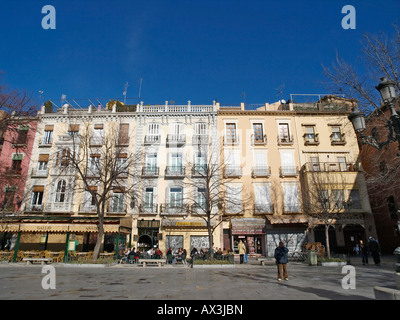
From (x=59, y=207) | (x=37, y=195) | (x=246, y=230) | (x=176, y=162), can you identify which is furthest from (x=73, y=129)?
(x=246, y=230)

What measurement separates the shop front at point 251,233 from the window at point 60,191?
1641 centimetres

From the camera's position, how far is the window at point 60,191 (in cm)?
2390

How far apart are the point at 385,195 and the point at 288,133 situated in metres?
10.3

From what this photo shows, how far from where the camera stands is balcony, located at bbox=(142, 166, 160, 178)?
24141mm

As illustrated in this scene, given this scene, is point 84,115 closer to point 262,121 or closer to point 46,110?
point 46,110

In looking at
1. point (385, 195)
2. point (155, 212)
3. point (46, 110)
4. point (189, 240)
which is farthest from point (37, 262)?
point (385, 195)

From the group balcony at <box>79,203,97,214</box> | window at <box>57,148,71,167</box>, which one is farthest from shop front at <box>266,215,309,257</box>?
window at <box>57,148,71,167</box>

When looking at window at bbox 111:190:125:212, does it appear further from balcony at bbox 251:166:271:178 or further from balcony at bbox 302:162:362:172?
balcony at bbox 302:162:362:172

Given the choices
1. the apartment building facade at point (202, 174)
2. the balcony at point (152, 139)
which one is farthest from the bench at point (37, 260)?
the balcony at point (152, 139)

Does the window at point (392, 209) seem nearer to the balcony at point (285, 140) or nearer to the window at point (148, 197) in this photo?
the balcony at point (285, 140)

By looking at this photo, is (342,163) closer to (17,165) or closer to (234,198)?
(234,198)

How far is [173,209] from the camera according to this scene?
2331 centimetres

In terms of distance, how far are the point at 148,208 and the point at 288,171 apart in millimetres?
14075

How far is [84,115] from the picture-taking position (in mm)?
26469
